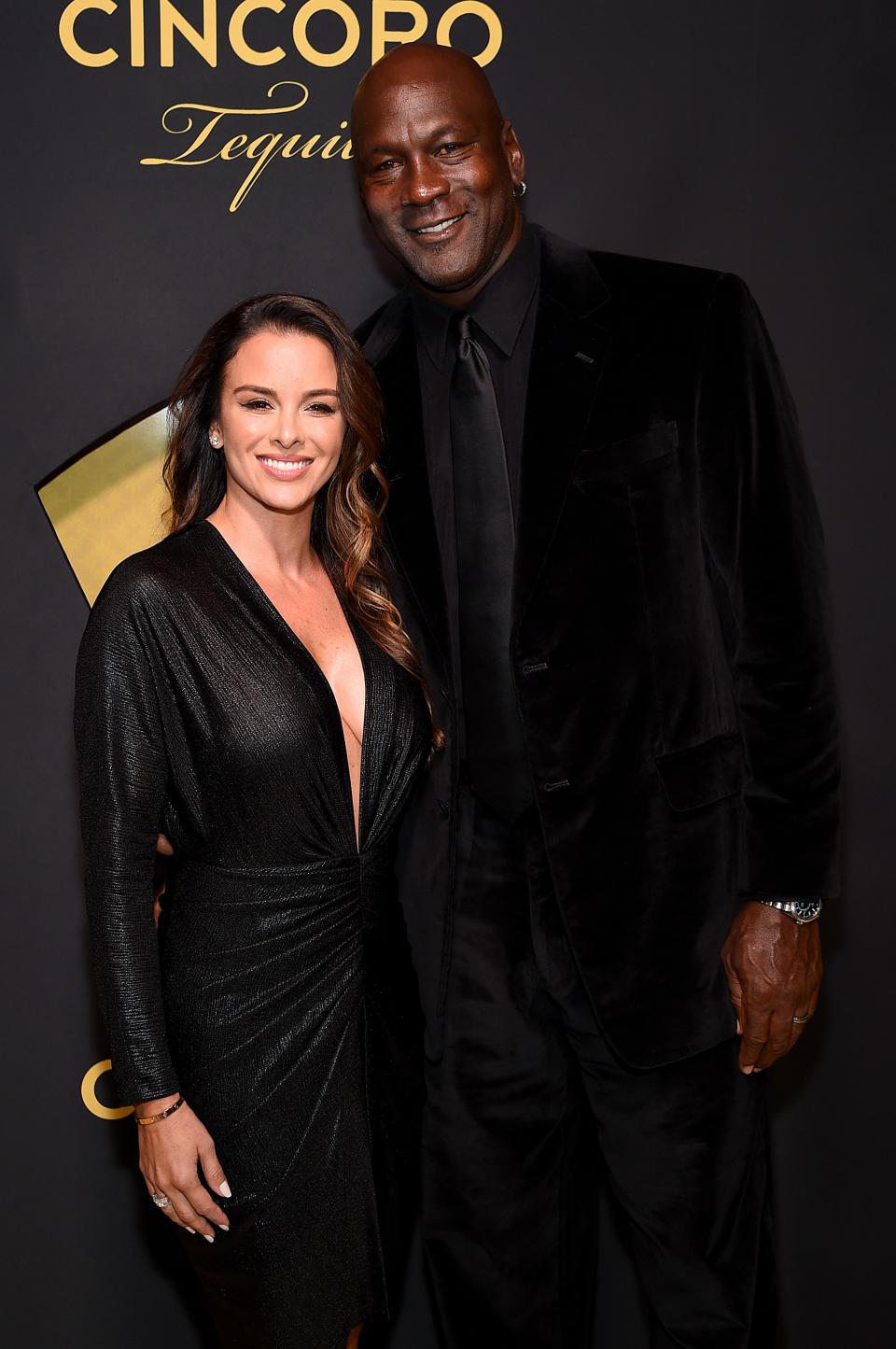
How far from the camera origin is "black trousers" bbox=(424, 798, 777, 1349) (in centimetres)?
189

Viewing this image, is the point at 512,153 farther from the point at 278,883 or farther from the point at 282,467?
the point at 278,883

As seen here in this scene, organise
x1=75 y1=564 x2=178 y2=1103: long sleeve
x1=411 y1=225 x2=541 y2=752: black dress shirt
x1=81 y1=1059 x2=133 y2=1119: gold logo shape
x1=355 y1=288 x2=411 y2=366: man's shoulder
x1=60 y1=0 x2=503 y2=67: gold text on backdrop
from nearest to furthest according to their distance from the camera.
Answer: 1. x1=75 y1=564 x2=178 y2=1103: long sleeve
2. x1=411 y1=225 x2=541 y2=752: black dress shirt
3. x1=355 y1=288 x2=411 y2=366: man's shoulder
4. x1=60 y1=0 x2=503 y2=67: gold text on backdrop
5. x1=81 y1=1059 x2=133 y2=1119: gold logo shape

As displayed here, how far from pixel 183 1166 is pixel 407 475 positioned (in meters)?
1.00

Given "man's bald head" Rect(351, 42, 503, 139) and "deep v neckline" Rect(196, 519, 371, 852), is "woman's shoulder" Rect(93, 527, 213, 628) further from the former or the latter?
"man's bald head" Rect(351, 42, 503, 139)

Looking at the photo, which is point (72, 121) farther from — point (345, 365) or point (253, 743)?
point (253, 743)

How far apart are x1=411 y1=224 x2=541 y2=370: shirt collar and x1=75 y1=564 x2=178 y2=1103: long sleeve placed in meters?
0.61

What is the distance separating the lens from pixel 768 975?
5.94 ft

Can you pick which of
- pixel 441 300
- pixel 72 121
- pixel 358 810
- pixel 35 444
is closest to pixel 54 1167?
pixel 358 810

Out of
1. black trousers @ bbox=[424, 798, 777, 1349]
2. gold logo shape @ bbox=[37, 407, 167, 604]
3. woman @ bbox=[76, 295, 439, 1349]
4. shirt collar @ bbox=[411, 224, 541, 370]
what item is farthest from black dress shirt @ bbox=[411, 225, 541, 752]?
gold logo shape @ bbox=[37, 407, 167, 604]

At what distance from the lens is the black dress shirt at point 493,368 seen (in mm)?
1834

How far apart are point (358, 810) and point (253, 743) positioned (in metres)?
0.19

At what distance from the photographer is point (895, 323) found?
7.33 feet

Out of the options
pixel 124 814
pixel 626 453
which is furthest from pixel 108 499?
pixel 626 453

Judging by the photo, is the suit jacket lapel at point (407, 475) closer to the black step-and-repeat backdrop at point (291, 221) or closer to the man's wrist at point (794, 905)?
the black step-and-repeat backdrop at point (291, 221)
